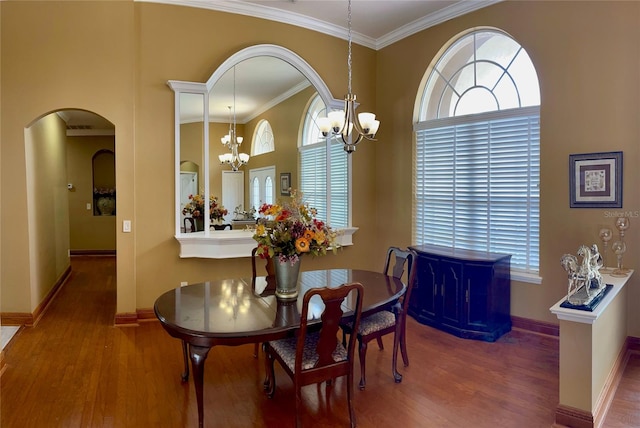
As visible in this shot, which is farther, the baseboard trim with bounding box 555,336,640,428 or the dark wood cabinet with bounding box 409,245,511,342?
the dark wood cabinet with bounding box 409,245,511,342

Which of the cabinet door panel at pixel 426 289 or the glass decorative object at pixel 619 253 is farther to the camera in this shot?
the cabinet door panel at pixel 426 289

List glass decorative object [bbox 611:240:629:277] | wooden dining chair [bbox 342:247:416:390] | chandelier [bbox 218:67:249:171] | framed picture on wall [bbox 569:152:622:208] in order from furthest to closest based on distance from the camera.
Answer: chandelier [bbox 218:67:249:171]
framed picture on wall [bbox 569:152:622:208]
glass decorative object [bbox 611:240:629:277]
wooden dining chair [bbox 342:247:416:390]

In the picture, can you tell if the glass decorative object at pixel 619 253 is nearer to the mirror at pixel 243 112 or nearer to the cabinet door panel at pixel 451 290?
the cabinet door panel at pixel 451 290

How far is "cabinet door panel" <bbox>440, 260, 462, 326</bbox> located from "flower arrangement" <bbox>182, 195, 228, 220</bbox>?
2.49m

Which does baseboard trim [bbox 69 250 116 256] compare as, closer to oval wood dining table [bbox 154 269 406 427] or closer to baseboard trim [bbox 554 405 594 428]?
oval wood dining table [bbox 154 269 406 427]

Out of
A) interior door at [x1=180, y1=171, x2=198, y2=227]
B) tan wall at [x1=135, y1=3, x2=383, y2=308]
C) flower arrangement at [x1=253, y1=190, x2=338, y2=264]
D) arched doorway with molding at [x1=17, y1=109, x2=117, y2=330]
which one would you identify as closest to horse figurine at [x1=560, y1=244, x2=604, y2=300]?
flower arrangement at [x1=253, y1=190, x2=338, y2=264]

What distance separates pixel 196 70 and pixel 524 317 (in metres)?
4.30

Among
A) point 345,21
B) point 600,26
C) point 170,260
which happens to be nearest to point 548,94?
point 600,26

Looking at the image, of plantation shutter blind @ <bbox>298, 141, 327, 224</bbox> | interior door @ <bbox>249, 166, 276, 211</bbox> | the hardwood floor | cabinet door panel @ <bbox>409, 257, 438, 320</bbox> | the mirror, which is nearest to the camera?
the hardwood floor

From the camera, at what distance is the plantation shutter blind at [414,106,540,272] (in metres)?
3.80

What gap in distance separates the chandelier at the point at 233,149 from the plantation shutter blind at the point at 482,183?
2172 mm

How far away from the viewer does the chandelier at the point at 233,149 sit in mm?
4391

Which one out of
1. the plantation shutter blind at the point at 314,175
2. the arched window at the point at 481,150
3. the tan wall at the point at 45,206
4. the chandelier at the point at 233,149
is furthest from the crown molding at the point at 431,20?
the tan wall at the point at 45,206

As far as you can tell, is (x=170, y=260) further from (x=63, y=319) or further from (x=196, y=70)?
(x=196, y=70)
